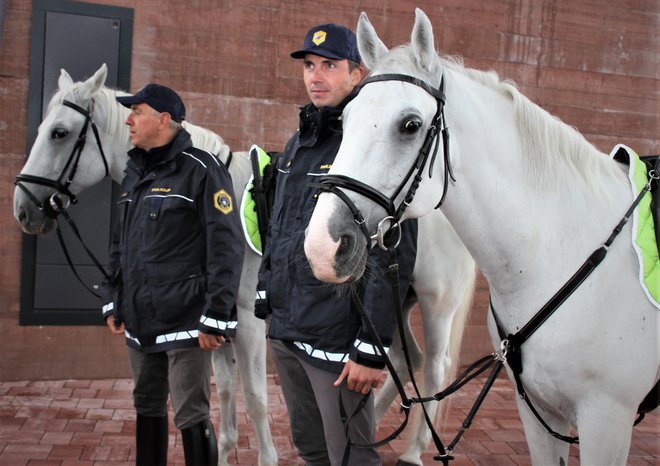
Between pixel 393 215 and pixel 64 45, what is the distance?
415 cm

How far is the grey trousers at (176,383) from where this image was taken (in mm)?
2846

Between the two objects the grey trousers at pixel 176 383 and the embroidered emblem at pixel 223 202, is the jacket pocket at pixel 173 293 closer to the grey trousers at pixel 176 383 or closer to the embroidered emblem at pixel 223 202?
the grey trousers at pixel 176 383

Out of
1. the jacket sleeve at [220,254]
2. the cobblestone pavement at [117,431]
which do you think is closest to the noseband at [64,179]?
the jacket sleeve at [220,254]

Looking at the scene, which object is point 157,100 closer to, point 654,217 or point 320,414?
point 320,414

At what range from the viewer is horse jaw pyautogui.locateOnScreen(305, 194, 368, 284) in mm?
1720

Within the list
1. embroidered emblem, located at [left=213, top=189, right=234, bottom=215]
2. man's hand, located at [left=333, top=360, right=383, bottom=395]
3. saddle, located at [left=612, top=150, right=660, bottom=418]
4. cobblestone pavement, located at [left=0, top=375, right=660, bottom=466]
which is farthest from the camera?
cobblestone pavement, located at [left=0, top=375, right=660, bottom=466]

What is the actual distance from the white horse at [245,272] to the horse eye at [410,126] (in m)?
1.95

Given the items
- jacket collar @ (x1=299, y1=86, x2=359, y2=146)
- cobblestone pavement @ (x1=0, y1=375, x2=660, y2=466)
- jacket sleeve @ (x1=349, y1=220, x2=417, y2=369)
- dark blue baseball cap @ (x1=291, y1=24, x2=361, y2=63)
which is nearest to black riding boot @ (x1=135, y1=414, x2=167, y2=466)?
cobblestone pavement @ (x1=0, y1=375, x2=660, y2=466)

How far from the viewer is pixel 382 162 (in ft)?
Result: 5.98

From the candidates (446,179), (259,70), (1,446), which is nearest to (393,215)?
(446,179)

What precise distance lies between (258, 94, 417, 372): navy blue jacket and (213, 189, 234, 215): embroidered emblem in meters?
0.51

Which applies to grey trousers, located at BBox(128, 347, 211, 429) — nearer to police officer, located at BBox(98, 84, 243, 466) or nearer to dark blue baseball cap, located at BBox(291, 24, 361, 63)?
police officer, located at BBox(98, 84, 243, 466)

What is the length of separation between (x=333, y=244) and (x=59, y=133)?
98.5 inches

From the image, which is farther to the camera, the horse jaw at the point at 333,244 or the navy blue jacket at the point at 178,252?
the navy blue jacket at the point at 178,252
